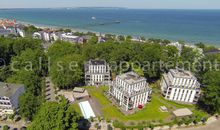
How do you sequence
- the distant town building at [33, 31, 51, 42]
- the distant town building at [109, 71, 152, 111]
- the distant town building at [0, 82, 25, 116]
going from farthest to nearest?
the distant town building at [33, 31, 51, 42]
the distant town building at [109, 71, 152, 111]
the distant town building at [0, 82, 25, 116]

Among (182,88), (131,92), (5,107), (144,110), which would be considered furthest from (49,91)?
(182,88)

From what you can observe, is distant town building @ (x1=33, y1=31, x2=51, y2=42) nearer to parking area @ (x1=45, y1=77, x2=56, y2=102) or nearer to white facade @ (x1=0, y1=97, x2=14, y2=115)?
parking area @ (x1=45, y1=77, x2=56, y2=102)

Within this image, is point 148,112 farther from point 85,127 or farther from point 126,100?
point 85,127

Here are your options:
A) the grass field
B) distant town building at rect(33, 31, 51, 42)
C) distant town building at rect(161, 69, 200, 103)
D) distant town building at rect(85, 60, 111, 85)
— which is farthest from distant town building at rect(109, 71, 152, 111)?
distant town building at rect(33, 31, 51, 42)

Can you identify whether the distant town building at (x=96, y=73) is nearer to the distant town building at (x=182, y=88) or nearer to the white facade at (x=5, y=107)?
the distant town building at (x=182, y=88)

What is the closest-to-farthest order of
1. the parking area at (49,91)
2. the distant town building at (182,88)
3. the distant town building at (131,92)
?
the distant town building at (131,92) → the distant town building at (182,88) → the parking area at (49,91)

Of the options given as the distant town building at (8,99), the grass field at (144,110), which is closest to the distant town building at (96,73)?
the grass field at (144,110)
